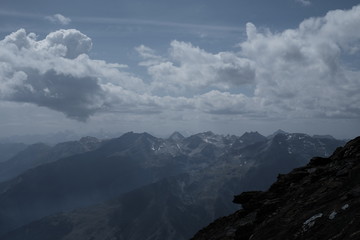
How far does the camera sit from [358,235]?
17.0 metres

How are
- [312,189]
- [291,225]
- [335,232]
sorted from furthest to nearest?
1. [312,189]
2. [291,225]
3. [335,232]

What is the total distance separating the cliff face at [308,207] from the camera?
2059 cm

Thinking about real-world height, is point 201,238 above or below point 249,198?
below

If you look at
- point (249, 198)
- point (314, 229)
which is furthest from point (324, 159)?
point (314, 229)

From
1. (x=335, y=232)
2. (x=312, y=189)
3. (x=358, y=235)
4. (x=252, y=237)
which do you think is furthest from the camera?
(x=312, y=189)

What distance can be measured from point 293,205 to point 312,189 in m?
2.87

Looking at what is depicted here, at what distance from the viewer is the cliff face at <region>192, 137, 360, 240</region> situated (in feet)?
67.6

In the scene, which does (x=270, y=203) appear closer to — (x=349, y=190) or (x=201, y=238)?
(x=349, y=190)

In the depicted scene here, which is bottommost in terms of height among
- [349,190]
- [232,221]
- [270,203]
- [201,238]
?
[201,238]

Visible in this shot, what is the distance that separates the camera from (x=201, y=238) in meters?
39.7

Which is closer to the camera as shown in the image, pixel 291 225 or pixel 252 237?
pixel 291 225

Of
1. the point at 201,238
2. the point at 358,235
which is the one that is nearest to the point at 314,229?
the point at 358,235

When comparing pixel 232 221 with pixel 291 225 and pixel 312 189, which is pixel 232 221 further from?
pixel 291 225

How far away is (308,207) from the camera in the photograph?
26219 mm
